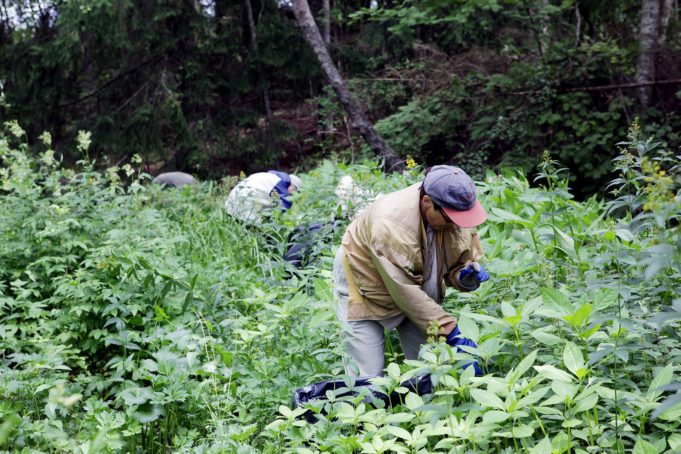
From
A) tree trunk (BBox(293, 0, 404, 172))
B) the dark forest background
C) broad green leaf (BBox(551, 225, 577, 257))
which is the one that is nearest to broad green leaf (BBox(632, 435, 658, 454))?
broad green leaf (BBox(551, 225, 577, 257))

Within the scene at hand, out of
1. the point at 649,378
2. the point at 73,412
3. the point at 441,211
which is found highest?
the point at 441,211

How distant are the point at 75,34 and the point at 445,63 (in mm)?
6270

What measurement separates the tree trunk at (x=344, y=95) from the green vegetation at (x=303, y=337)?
330 centimetres

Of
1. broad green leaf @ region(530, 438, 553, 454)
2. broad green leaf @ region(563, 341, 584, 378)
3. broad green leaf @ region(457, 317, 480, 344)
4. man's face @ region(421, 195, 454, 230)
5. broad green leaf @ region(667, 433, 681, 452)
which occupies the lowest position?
broad green leaf @ region(667, 433, 681, 452)

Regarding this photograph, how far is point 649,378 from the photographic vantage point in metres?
2.81

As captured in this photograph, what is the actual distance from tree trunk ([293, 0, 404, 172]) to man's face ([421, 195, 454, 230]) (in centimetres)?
614

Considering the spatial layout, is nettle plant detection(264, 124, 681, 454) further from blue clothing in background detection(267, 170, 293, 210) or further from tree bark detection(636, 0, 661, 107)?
tree bark detection(636, 0, 661, 107)

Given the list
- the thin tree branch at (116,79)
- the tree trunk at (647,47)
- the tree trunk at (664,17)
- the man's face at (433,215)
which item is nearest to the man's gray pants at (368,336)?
the man's face at (433,215)

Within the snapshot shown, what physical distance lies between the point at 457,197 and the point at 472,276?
1.94 feet

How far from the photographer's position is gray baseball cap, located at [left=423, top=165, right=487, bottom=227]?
3.18 meters

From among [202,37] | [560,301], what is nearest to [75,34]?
[202,37]

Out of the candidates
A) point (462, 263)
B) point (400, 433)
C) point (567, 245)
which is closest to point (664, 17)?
point (567, 245)

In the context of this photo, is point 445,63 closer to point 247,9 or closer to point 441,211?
point 247,9

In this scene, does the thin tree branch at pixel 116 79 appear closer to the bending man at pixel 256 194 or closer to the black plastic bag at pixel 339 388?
the bending man at pixel 256 194
